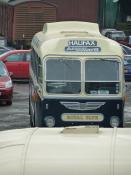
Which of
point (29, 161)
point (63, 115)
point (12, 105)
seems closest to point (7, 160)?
point (29, 161)

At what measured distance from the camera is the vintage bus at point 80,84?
13.7m

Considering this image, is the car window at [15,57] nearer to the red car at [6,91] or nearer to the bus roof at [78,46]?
the red car at [6,91]


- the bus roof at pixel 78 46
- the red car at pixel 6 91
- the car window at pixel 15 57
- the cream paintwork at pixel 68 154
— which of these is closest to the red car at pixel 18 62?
the car window at pixel 15 57

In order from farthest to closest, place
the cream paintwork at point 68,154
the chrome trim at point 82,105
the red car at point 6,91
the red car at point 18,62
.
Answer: the red car at point 18,62, the red car at point 6,91, the chrome trim at point 82,105, the cream paintwork at point 68,154

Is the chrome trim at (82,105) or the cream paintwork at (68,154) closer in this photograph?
the cream paintwork at (68,154)

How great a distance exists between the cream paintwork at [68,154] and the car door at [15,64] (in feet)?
82.4

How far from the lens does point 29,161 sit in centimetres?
376

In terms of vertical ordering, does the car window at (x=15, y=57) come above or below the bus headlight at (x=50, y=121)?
below

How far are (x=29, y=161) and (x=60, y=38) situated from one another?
1074 cm

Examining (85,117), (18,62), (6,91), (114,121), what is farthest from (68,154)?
(18,62)

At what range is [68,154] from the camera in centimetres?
373

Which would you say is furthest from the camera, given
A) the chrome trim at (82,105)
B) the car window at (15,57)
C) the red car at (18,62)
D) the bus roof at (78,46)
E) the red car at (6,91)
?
the car window at (15,57)

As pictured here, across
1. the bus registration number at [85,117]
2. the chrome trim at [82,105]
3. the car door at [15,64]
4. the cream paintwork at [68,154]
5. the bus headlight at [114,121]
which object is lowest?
the car door at [15,64]

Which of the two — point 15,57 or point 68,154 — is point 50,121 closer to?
point 68,154
